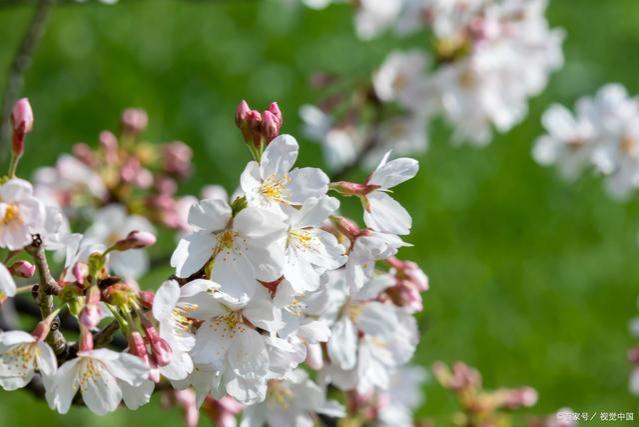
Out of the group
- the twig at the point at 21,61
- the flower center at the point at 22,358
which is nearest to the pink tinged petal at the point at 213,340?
the flower center at the point at 22,358

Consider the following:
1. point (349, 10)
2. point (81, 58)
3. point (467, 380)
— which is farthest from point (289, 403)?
point (349, 10)

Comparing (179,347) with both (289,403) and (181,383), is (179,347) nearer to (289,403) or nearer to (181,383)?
(181,383)

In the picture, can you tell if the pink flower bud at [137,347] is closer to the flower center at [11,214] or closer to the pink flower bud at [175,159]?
the flower center at [11,214]

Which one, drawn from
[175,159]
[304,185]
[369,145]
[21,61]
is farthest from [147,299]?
[369,145]

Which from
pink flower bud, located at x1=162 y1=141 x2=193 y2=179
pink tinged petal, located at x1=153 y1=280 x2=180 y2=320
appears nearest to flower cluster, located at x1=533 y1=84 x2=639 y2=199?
pink flower bud, located at x1=162 y1=141 x2=193 y2=179

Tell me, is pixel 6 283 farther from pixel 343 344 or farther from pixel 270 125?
pixel 343 344

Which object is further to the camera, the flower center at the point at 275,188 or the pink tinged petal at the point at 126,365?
the flower center at the point at 275,188
